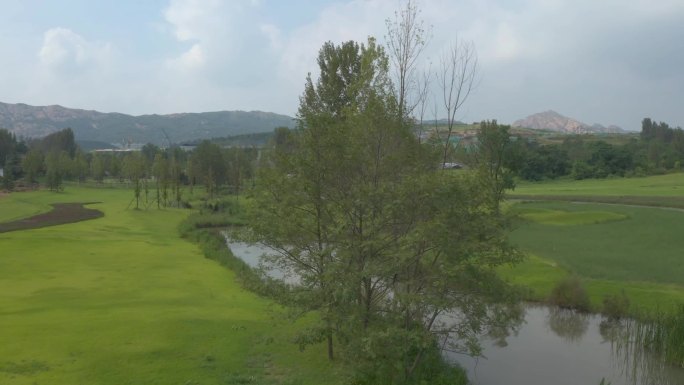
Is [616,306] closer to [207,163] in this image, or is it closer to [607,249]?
[607,249]

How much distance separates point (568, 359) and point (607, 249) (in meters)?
17.8

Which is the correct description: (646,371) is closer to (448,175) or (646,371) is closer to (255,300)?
(448,175)

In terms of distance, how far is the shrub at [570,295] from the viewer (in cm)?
2350

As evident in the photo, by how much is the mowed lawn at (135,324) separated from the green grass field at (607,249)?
343 inches

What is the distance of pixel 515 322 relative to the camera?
13.6 meters

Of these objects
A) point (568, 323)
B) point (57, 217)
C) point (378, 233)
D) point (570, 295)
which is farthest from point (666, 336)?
point (57, 217)

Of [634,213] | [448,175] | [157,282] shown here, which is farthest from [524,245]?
[448,175]

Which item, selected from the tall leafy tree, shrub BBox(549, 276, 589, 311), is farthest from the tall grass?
the tall leafy tree

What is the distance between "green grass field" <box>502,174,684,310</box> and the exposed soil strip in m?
38.6

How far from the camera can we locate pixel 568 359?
1853 centimetres

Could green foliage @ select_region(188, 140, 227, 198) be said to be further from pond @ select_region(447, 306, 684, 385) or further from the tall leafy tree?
the tall leafy tree

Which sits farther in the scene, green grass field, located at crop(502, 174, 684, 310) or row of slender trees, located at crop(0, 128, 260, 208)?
row of slender trees, located at crop(0, 128, 260, 208)

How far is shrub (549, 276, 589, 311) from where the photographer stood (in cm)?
2350

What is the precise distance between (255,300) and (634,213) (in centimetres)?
3921
